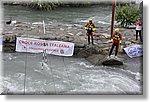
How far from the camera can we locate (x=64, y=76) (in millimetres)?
9711

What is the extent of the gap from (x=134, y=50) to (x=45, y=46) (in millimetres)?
2974

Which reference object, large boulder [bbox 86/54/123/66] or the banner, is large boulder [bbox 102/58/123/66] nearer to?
large boulder [bbox 86/54/123/66]

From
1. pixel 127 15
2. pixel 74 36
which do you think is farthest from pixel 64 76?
pixel 127 15

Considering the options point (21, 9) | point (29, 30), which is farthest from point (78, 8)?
point (29, 30)

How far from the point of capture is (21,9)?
18844 millimetres

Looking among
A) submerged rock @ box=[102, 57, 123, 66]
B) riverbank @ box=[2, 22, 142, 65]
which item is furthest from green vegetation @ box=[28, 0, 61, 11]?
submerged rock @ box=[102, 57, 123, 66]

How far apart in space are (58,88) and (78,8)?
11.6 metres

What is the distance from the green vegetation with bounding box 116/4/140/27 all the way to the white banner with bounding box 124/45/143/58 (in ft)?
12.1

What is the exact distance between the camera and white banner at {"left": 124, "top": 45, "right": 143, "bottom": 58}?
11188mm

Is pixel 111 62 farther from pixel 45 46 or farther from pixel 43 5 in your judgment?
pixel 43 5

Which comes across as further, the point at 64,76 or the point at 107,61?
the point at 107,61

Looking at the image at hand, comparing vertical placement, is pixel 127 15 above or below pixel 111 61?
above

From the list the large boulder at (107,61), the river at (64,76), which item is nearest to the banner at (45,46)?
the river at (64,76)

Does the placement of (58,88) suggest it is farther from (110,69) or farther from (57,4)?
(57,4)
